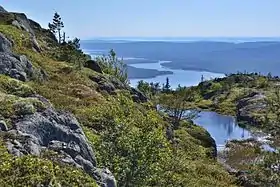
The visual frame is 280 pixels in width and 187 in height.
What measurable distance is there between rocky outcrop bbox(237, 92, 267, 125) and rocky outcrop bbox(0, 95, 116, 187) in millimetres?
103492

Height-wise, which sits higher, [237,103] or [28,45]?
[28,45]

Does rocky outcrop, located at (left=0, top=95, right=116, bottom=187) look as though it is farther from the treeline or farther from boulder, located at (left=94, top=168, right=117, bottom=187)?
the treeline

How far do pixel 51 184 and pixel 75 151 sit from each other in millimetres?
5151

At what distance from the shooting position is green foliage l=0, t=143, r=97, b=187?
12767 mm

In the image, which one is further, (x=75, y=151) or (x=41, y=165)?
(x=75, y=151)

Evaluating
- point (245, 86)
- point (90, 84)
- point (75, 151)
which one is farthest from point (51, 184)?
point (245, 86)

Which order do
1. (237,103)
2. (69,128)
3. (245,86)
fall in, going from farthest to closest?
(245,86) → (237,103) → (69,128)

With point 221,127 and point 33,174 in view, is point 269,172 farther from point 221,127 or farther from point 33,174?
point 221,127

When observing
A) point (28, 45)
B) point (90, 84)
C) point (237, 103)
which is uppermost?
point (28, 45)

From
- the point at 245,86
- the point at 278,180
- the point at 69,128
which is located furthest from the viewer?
the point at 245,86

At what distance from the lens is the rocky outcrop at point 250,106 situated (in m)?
125

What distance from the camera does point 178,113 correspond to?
81188mm

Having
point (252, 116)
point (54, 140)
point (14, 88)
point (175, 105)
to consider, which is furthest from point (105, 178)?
point (252, 116)

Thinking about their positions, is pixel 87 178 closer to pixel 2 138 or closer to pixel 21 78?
pixel 2 138
